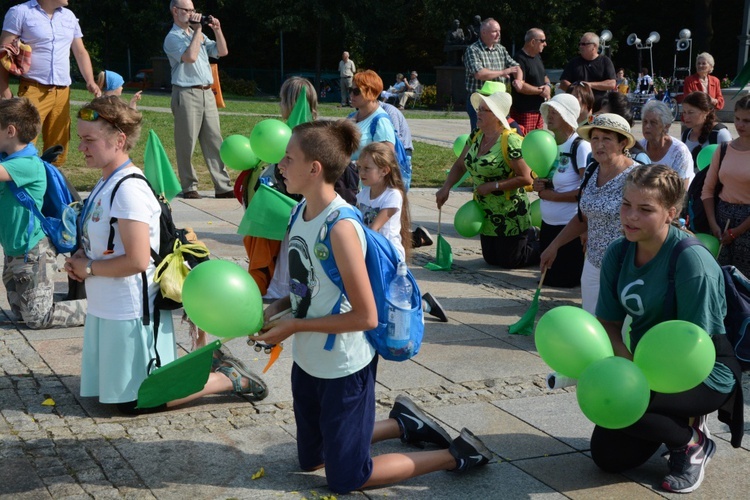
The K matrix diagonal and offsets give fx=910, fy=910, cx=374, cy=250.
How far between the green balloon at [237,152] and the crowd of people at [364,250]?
208 mm

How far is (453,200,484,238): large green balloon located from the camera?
28.3 feet

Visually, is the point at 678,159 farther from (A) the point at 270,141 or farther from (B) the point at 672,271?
(B) the point at 672,271

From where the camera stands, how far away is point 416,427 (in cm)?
445

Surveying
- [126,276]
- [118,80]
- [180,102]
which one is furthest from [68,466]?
[180,102]

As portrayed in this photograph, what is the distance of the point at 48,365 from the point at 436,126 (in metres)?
19.3

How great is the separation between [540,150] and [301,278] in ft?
13.6

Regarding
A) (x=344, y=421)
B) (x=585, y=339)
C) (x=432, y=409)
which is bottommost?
(x=432, y=409)

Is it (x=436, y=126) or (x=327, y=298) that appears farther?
(x=436, y=126)

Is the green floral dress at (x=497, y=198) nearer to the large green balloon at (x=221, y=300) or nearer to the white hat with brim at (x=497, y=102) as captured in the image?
the white hat with brim at (x=497, y=102)

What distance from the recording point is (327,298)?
3822 millimetres

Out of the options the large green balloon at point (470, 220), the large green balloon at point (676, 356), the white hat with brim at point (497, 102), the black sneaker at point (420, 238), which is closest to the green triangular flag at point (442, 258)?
the large green balloon at point (470, 220)

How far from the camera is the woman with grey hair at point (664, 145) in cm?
748

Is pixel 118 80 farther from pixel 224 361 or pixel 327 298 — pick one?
pixel 327 298

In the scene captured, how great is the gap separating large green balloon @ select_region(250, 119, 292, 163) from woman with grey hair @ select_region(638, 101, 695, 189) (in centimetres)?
325
